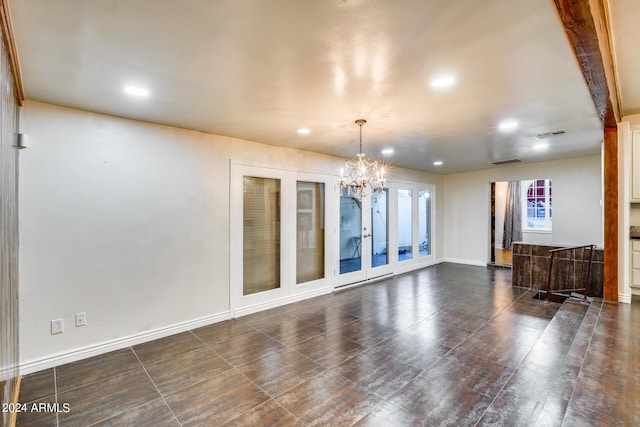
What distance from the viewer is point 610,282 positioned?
12.3ft

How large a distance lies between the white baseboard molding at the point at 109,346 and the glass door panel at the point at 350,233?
8.47 ft

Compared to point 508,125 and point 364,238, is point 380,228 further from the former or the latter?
point 508,125

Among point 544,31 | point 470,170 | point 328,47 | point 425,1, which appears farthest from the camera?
point 470,170

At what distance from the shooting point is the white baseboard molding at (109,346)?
2680mm

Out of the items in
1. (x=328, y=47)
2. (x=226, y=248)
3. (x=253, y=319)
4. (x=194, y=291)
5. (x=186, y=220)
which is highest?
(x=328, y=47)

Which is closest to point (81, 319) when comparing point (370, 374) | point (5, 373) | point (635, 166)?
point (5, 373)

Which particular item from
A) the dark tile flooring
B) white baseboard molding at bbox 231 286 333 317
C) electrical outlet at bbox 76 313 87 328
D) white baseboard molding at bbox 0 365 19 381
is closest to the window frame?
the dark tile flooring

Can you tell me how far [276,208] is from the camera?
4.60 m

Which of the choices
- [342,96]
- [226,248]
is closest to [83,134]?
[226,248]

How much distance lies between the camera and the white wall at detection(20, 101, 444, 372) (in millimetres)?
2705

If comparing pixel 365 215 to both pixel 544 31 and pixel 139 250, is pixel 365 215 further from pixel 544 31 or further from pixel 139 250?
pixel 544 31

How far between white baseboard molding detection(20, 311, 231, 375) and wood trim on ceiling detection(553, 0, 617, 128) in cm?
423

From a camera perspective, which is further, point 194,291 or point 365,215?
point 365,215

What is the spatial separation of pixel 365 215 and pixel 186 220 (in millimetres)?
3501
